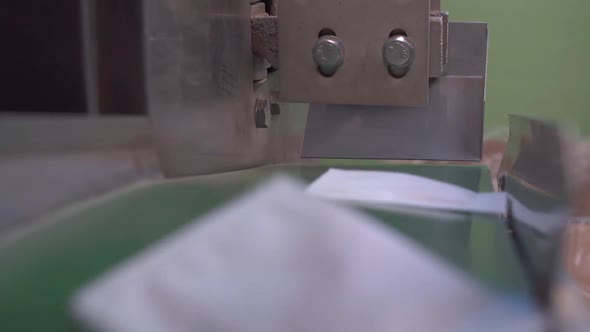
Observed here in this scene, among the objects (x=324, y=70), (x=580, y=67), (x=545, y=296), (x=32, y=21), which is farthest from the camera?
Result: (x=580, y=67)

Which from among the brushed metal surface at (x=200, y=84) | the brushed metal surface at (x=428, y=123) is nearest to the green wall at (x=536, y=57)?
the brushed metal surface at (x=428, y=123)

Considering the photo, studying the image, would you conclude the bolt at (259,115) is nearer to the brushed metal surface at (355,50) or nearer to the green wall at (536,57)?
the brushed metal surface at (355,50)

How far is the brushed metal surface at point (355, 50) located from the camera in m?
0.71

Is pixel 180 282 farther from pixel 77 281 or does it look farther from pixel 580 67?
pixel 580 67

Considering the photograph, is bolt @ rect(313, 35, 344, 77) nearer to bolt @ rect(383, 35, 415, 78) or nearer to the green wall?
bolt @ rect(383, 35, 415, 78)

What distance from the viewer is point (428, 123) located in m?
0.78

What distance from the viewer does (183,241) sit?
0.97 feet

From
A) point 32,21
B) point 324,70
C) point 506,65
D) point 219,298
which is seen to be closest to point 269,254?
point 219,298

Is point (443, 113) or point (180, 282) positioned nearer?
point (180, 282)

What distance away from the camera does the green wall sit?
1.49 m

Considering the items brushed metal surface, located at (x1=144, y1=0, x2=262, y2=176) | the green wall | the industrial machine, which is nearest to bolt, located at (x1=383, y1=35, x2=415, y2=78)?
the industrial machine

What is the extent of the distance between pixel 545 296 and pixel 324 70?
0.55 metres

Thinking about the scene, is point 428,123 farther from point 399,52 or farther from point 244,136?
point 244,136

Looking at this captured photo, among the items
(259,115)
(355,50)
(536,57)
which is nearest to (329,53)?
(355,50)
